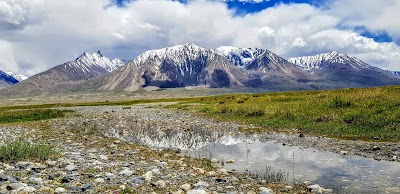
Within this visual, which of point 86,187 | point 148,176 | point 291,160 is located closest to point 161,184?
point 148,176

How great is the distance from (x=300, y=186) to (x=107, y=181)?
20.5 ft

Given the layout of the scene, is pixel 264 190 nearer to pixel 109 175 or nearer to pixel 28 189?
pixel 109 175

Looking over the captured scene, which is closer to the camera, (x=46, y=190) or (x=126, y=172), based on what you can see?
(x=46, y=190)

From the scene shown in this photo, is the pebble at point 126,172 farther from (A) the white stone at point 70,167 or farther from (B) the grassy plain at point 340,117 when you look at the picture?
(B) the grassy plain at point 340,117

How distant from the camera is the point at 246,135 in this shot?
77.0 ft

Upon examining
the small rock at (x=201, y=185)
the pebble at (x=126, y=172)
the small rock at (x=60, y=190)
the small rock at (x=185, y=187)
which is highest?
the small rock at (x=60, y=190)

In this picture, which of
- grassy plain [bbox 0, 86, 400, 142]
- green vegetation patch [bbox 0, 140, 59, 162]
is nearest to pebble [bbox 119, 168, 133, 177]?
green vegetation patch [bbox 0, 140, 59, 162]

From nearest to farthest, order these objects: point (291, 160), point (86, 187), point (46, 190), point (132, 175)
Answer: point (46, 190)
point (86, 187)
point (132, 175)
point (291, 160)

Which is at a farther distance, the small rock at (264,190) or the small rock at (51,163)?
the small rock at (51,163)

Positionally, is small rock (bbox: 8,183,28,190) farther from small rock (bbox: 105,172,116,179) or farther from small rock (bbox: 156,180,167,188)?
small rock (bbox: 156,180,167,188)

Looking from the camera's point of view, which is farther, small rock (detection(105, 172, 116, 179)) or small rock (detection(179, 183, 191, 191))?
small rock (detection(105, 172, 116, 179))

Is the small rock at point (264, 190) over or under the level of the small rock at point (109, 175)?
under

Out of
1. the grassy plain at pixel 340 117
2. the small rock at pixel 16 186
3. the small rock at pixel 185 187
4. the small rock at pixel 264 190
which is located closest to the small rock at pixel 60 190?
the small rock at pixel 16 186

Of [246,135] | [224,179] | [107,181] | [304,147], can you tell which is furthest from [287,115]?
[107,181]
